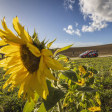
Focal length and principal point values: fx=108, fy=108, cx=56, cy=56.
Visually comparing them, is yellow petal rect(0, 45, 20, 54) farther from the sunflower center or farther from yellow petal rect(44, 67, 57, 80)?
yellow petal rect(44, 67, 57, 80)

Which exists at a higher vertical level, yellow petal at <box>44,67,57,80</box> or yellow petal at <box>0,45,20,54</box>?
yellow petal at <box>0,45,20,54</box>

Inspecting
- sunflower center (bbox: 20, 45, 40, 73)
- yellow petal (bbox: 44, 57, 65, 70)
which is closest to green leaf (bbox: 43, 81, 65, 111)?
yellow petal (bbox: 44, 57, 65, 70)

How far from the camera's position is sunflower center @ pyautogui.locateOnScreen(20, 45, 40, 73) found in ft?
2.72

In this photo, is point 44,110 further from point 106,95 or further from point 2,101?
point 106,95

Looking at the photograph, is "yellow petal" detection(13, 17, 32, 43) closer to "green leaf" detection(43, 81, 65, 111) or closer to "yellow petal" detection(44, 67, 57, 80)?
"yellow petal" detection(44, 67, 57, 80)

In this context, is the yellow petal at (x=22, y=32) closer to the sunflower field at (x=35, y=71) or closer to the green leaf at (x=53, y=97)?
the sunflower field at (x=35, y=71)

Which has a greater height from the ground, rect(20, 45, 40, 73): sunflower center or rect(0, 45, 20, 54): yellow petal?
rect(0, 45, 20, 54): yellow petal

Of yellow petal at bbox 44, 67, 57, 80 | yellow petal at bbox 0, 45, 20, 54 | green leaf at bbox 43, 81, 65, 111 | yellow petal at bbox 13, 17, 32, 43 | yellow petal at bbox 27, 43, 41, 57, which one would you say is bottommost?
green leaf at bbox 43, 81, 65, 111

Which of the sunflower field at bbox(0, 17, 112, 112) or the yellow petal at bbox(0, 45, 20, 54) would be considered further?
the yellow petal at bbox(0, 45, 20, 54)

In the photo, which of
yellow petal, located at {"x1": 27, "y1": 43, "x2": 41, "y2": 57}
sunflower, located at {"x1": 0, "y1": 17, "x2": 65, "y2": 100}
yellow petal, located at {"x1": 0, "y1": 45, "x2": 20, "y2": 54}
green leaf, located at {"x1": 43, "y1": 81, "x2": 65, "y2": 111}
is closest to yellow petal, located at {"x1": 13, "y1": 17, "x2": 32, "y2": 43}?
sunflower, located at {"x1": 0, "y1": 17, "x2": 65, "y2": 100}

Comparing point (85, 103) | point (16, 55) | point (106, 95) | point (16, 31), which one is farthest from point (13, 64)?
point (106, 95)

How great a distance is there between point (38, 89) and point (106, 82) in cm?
372

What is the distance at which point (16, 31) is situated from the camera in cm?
76

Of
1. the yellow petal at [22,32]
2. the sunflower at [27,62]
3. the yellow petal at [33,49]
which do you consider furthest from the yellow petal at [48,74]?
the yellow petal at [22,32]
